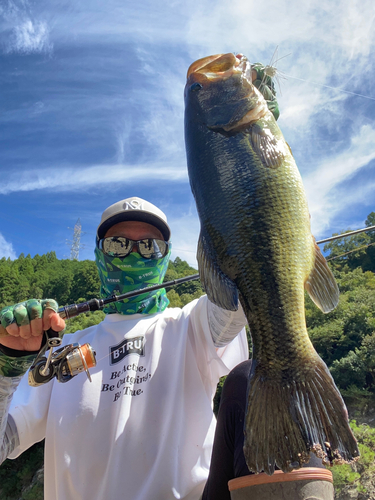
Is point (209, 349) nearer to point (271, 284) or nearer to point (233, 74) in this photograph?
point (271, 284)

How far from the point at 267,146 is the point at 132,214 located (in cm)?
158

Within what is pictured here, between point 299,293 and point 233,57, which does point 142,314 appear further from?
point 233,57

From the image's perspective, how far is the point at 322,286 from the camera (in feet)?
5.14

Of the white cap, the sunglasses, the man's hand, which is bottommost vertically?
the man's hand

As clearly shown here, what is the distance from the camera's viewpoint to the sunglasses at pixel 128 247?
9.27 feet

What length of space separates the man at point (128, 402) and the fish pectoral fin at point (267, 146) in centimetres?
84

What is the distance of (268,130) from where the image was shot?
171 cm

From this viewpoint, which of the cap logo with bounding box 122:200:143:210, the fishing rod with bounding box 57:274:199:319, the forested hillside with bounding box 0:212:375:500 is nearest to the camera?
the fishing rod with bounding box 57:274:199:319

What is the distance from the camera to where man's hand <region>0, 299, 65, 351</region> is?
164cm

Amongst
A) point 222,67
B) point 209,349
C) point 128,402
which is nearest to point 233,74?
point 222,67

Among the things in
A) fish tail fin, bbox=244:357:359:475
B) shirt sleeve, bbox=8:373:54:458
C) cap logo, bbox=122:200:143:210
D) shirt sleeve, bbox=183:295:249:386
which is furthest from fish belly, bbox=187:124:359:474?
shirt sleeve, bbox=8:373:54:458

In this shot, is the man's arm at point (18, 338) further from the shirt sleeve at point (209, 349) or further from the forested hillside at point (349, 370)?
the forested hillside at point (349, 370)

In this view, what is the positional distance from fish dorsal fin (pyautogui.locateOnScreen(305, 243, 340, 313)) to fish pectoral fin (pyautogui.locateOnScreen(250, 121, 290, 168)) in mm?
498

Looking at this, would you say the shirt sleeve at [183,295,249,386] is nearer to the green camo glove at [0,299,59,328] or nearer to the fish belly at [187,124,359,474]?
the fish belly at [187,124,359,474]
